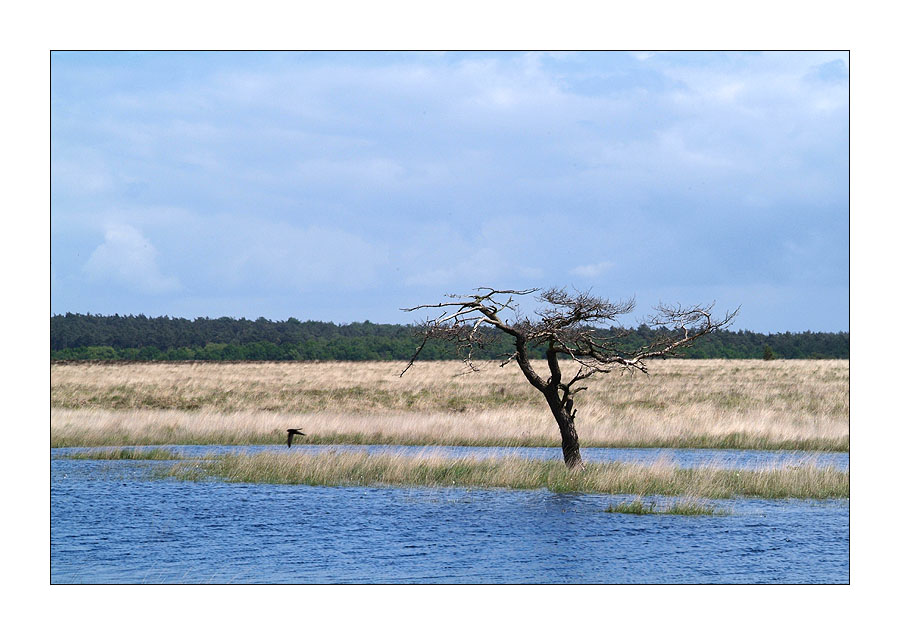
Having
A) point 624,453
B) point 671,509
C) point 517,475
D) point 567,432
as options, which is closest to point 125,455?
point 517,475

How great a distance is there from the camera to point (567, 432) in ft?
68.6

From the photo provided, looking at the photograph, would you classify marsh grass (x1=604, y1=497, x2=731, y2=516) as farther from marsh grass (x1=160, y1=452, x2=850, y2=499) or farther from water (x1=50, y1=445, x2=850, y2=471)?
water (x1=50, y1=445, x2=850, y2=471)

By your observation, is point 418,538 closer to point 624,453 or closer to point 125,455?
point 624,453

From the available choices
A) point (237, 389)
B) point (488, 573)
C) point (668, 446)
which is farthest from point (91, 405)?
point (488, 573)

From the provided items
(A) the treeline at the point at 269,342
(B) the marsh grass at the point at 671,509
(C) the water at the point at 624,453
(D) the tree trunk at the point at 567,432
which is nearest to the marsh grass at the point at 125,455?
(C) the water at the point at 624,453

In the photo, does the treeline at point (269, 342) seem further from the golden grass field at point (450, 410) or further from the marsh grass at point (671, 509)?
the marsh grass at point (671, 509)

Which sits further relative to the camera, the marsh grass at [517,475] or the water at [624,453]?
the water at [624,453]

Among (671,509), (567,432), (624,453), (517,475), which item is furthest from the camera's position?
(624,453)

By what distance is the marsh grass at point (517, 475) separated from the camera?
19766 millimetres

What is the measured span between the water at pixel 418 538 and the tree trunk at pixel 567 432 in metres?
1.65

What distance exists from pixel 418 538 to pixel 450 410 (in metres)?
20.0

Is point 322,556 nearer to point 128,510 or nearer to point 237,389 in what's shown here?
point 128,510

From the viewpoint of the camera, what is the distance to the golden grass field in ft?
93.2

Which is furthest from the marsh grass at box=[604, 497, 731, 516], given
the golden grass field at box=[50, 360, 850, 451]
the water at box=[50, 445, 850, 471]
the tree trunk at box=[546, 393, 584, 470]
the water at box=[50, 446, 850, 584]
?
the golden grass field at box=[50, 360, 850, 451]
